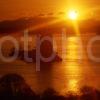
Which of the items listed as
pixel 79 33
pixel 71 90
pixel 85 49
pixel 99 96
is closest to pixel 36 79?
pixel 71 90

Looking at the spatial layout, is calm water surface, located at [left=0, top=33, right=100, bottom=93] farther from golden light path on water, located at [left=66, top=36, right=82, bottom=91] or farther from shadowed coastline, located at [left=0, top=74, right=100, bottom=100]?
shadowed coastline, located at [left=0, top=74, right=100, bottom=100]

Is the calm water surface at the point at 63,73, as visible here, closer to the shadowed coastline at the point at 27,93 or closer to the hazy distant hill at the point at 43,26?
the shadowed coastline at the point at 27,93

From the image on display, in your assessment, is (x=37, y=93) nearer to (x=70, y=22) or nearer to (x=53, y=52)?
(x=53, y=52)

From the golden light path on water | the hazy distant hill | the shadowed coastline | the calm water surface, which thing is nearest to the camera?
the shadowed coastline

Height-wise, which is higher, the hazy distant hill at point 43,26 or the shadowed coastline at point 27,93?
the hazy distant hill at point 43,26

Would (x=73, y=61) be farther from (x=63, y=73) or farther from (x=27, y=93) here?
(x=27, y=93)

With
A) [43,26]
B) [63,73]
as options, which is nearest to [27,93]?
[63,73]

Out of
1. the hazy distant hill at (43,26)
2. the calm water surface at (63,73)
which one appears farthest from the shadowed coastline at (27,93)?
the hazy distant hill at (43,26)

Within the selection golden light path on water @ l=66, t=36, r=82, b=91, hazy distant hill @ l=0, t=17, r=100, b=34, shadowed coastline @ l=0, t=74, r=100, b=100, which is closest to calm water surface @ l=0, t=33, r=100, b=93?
golden light path on water @ l=66, t=36, r=82, b=91
